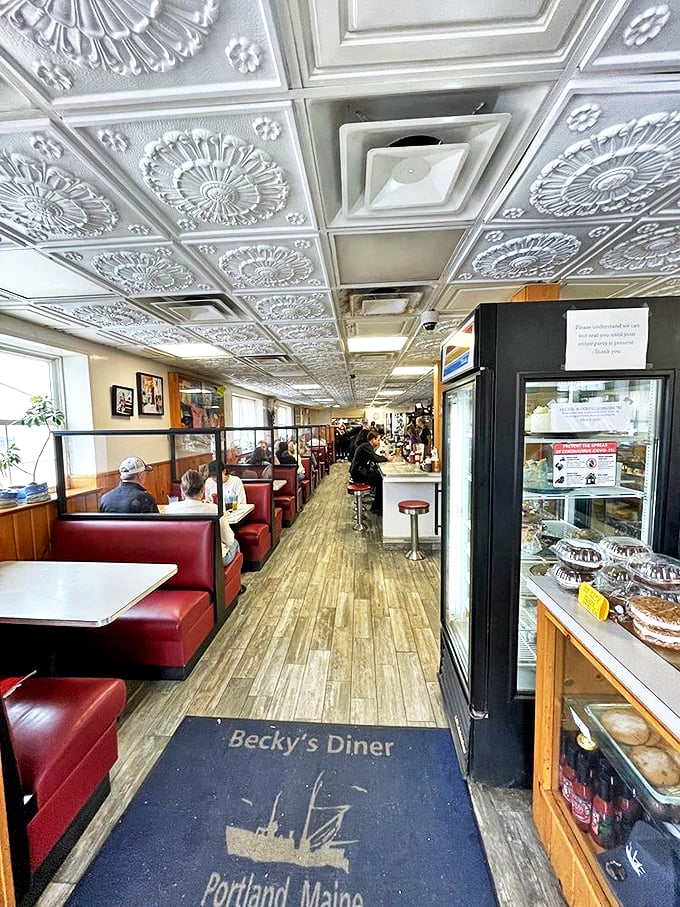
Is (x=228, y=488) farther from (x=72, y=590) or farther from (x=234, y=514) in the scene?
(x=72, y=590)

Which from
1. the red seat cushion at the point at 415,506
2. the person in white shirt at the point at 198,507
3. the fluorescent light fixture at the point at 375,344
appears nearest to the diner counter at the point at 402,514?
the red seat cushion at the point at 415,506

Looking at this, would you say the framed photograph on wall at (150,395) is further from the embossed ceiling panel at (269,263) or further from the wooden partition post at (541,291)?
the wooden partition post at (541,291)

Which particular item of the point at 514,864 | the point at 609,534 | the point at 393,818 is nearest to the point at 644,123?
the point at 609,534

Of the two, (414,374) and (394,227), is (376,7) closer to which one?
(394,227)

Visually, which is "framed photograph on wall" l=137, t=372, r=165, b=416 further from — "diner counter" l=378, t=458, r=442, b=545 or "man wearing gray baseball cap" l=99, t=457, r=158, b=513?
"diner counter" l=378, t=458, r=442, b=545

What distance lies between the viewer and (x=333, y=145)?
161cm

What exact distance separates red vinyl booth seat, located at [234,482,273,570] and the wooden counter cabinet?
334 cm

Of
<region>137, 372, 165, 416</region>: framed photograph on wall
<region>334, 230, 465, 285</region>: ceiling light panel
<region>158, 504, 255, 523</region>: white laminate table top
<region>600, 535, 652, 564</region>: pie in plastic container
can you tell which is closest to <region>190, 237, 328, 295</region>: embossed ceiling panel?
<region>334, 230, 465, 285</region>: ceiling light panel

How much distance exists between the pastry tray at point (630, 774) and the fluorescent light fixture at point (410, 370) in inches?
247

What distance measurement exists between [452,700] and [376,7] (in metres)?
2.77

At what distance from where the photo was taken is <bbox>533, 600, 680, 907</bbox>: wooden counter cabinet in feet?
3.90

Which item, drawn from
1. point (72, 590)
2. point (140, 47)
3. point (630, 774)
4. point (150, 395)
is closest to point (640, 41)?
point (140, 47)

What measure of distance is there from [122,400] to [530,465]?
5.45 m

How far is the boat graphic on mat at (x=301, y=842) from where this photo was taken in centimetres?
141
